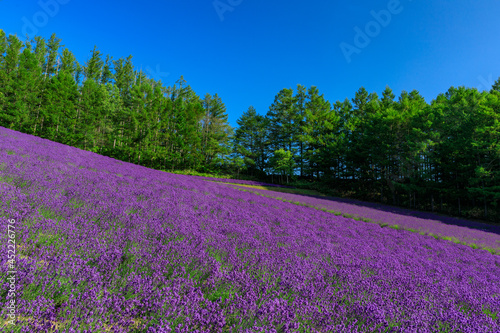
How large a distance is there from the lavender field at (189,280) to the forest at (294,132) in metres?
22.5

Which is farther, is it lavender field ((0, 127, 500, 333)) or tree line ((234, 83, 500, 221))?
tree line ((234, 83, 500, 221))

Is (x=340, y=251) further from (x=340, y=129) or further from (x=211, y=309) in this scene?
(x=340, y=129)

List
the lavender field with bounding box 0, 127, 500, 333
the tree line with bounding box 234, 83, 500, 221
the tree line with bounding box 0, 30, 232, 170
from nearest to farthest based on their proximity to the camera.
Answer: the lavender field with bounding box 0, 127, 500, 333 → the tree line with bounding box 234, 83, 500, 221 → the tree line with bounding box 0, 30, 232, 170

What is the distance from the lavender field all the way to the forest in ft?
73.8

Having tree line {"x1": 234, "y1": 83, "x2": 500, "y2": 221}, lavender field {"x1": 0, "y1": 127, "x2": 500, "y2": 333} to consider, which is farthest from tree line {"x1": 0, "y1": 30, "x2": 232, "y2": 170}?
lavender field {"x1": 0, "y1": 127, "x2": 500, "y2": 333}

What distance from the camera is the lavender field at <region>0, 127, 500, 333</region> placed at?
174 centimetres

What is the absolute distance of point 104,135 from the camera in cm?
3591

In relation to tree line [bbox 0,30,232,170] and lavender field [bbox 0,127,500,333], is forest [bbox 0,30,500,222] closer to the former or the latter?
tree line [bbox 0,30,232,170]

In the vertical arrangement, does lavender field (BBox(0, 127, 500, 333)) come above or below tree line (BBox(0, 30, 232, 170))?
below

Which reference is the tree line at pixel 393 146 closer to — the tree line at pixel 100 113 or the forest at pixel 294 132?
the forest at pixel 294 132

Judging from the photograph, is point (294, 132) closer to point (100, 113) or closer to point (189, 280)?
point (100, 113)

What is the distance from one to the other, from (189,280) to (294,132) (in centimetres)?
3901

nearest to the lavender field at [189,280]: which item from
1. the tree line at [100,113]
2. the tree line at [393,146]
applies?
the tree line at [393,146]

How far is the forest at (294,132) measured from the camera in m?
21.1
